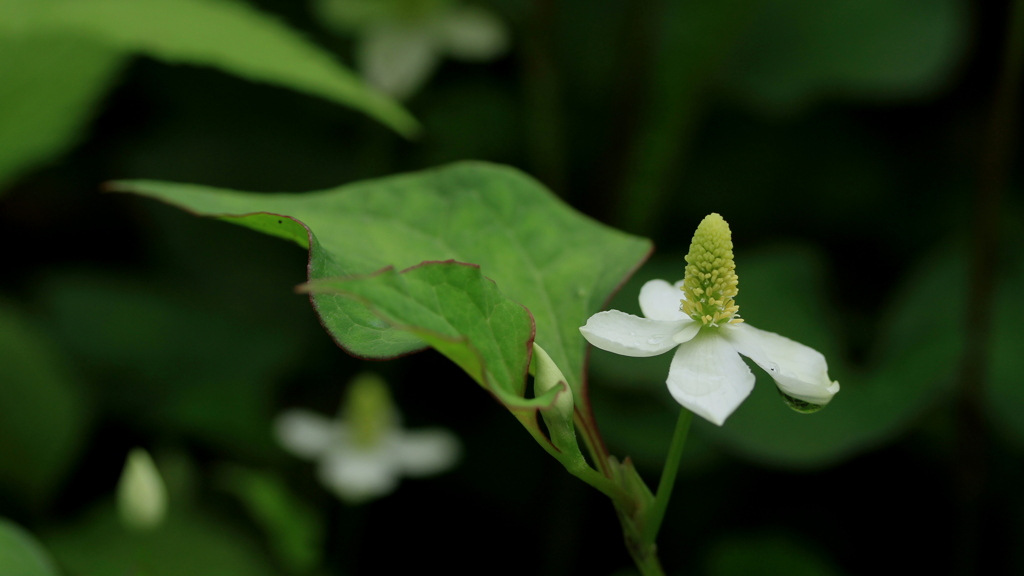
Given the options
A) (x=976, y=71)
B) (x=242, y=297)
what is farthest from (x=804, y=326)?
(x=242, y=297)

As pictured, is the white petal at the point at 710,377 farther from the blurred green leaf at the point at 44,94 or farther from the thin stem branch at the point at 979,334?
the blurred green leaf at the point at 44,94

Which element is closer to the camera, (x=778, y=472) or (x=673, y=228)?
(x=778, y=472)

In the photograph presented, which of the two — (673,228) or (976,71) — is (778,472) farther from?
(976,71)

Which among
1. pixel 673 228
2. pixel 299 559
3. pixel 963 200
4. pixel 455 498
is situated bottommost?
pixel 455 498

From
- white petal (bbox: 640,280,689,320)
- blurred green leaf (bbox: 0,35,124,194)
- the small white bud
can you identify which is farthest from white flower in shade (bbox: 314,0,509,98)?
white petal (bbox: 640,280,689,320)

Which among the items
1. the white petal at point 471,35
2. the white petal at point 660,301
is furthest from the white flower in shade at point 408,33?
the white petal at point 660,301

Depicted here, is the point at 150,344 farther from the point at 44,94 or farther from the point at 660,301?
the point at 660,301

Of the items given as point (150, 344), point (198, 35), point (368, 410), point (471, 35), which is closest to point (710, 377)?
point (198, 35)
